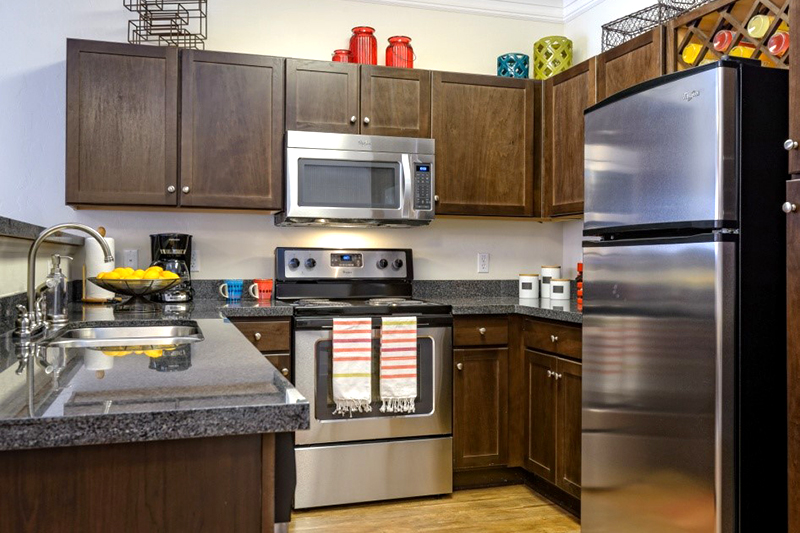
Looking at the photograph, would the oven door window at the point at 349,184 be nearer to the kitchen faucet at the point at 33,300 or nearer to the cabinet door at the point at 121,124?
the cabinet door at the point at 121,124

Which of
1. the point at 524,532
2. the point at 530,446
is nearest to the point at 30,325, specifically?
the point at 524,532

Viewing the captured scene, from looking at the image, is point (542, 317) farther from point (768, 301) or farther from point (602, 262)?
point (768, 301)

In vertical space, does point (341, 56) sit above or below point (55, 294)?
above

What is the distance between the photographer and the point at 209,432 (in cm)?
88

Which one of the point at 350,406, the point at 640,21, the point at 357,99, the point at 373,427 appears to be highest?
the point at 640,21

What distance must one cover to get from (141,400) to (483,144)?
2799 millimetres

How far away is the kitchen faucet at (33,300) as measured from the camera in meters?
1.68

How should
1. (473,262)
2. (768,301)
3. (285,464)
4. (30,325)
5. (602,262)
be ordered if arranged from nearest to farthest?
(285,464) < (30,325) < (768,301) < (602,262) < (473,262)

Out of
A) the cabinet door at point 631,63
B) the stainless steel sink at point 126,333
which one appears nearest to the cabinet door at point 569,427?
the cabinet door at point 631,63

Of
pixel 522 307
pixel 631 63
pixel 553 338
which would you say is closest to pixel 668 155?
pixel 631 63

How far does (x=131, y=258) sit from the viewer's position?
3.32 m

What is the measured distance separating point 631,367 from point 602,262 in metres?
0.37

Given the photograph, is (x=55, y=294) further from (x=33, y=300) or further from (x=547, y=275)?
(x=547, y=275)

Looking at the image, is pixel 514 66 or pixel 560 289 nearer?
pixel 560 289
